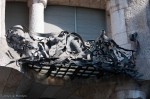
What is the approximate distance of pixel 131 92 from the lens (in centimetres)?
1180

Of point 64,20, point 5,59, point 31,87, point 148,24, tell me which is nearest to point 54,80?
point 31,87

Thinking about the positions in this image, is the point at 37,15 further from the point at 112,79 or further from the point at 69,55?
the point at 112,79

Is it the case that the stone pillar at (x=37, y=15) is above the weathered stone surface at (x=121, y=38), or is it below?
above

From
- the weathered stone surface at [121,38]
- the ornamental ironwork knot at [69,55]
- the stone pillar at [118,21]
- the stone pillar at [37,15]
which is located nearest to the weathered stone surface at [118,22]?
the stone pillar at [118,21]

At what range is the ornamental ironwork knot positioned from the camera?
11.0m

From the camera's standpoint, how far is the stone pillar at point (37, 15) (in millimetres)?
12688

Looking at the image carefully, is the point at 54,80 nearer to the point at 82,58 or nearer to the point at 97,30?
the point at 82,58

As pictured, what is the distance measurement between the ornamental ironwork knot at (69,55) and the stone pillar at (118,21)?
27.7 inches

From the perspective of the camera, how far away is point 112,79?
39.1 feet

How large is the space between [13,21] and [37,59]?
Answer: 2704mm

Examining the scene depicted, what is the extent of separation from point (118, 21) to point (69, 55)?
8.44 ft

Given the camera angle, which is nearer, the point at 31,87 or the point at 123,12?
the point at 31,87

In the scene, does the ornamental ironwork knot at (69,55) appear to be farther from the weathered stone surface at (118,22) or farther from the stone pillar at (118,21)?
the weathered stone surface at (118,22)

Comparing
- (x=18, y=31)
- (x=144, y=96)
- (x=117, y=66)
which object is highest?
(x=18, y=31)
